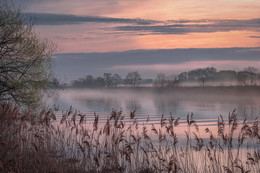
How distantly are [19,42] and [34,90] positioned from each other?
12.1ft

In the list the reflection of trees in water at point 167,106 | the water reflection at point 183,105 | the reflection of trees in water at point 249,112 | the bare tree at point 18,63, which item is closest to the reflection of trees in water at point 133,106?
the water reflection at point 183,105

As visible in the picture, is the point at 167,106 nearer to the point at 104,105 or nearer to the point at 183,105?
the point at 183,105

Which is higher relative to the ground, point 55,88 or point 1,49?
point 1,49

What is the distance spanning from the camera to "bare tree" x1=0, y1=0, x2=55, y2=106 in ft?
74.2

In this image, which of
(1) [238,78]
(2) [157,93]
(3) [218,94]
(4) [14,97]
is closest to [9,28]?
(4) [14,97]

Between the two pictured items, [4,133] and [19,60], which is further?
[19,60]

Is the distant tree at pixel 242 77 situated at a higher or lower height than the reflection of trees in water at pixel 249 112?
higher

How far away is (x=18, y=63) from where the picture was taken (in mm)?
22984

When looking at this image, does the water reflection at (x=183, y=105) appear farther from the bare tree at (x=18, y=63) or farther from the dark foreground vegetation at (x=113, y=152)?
the dark foreground vegetation at (x=113, y=152)

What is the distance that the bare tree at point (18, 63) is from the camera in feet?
74.2

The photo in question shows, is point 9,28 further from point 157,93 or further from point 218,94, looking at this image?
point 157,93

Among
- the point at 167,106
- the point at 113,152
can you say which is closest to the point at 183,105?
the point at 167,106

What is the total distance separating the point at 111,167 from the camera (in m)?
10.4

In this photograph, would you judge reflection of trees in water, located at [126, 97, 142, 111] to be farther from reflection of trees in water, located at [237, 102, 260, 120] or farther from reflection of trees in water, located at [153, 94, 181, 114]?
reflection of trees in water, located at [237, 102, 260, 120]
